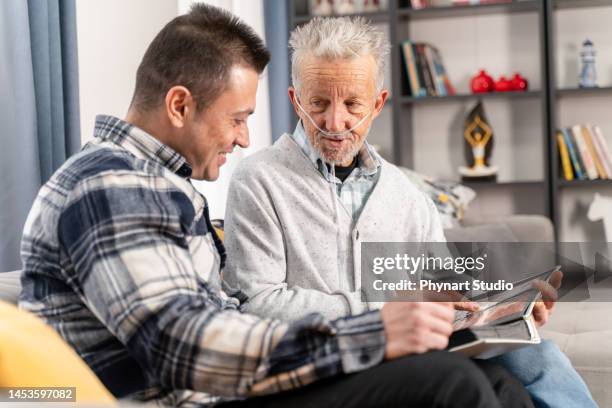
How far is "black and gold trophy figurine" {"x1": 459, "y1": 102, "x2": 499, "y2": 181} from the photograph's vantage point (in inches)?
174

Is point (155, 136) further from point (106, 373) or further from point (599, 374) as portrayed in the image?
point (599, 374)

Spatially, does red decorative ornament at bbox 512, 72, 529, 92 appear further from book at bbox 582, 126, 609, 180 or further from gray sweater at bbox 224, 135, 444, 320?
gray sweater at bbox 224, 135, 444, 320

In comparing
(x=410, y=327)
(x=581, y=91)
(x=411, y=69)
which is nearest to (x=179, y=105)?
(x=410, y=327)

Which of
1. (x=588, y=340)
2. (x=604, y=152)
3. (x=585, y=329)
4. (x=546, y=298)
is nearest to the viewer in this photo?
(x=546, y=298)

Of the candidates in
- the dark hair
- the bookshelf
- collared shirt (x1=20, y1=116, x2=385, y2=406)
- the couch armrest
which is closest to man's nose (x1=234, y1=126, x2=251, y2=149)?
the dark hair

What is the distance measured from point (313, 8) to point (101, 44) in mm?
1899

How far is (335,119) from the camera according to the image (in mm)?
1776

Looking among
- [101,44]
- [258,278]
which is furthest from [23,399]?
[101,44]

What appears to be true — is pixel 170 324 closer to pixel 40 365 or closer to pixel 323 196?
pixel 40 365

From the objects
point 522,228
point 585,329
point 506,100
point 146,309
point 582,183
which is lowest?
point 585,329

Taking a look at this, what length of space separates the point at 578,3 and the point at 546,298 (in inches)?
126

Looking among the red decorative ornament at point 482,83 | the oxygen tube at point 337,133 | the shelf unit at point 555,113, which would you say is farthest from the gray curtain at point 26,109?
the shelf unit at point 555,113

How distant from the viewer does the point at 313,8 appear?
15.6ft

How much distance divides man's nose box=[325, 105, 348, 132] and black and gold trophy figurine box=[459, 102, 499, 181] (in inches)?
108
